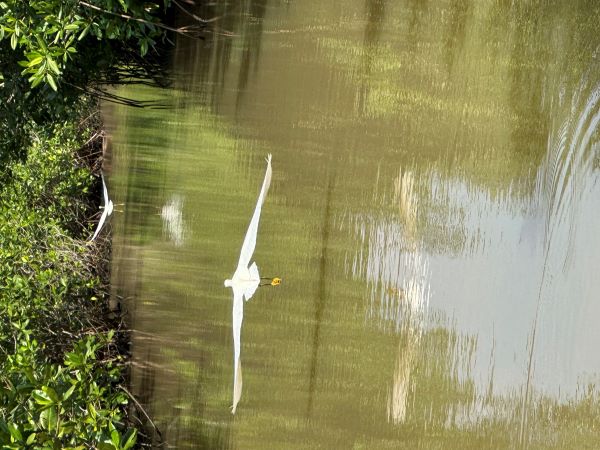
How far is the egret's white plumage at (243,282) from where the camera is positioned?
96.3 inches

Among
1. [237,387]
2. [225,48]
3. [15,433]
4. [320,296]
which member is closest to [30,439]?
[15,433]

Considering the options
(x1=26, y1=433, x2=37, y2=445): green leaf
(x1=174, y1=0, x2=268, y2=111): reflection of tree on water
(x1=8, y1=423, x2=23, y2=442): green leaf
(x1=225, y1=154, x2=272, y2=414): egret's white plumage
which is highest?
(x1=174, y1=0, x2=268, y2=111): reflection of tree on water

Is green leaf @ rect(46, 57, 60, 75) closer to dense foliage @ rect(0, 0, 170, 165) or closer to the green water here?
dense foliage @ rect(0, 0, 170, 165)

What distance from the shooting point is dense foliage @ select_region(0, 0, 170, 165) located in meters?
2.33

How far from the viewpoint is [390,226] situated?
201 centimetres

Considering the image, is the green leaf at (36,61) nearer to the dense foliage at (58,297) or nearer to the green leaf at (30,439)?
the dense foliage at (58,297)

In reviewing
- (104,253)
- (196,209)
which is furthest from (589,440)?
(104,253)

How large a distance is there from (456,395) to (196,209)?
1.51 m

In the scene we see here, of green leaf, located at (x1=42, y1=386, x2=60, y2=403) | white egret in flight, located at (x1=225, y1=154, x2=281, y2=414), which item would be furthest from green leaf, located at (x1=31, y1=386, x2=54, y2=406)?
white egret in flight, located at (x1=225, y1=154, x2=281, y2=414)

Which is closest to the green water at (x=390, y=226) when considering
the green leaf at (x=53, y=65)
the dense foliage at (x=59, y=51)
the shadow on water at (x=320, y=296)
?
the shadow on water at (x=320, y=296)

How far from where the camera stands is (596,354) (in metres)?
1.55

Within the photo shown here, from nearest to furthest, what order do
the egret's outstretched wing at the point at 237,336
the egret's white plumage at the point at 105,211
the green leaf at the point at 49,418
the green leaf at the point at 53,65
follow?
the green leaf at the point at 49,418, the green leaf at the point at 53,65, the egret's outstretched wing at the point at 237,336, the egret's white plumage at the point at 105,211

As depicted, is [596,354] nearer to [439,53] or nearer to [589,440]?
[589,440]

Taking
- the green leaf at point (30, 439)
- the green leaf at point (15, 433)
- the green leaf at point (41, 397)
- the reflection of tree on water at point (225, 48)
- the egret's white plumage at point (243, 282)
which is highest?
the reflection of tree on water at point (225, 48)
